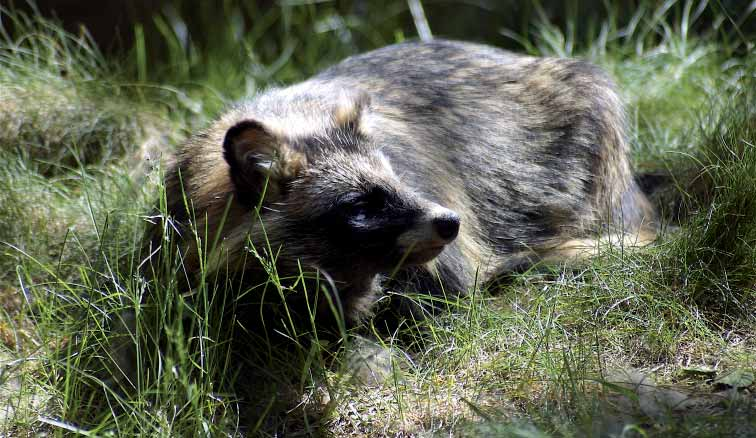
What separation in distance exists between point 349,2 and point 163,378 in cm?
516

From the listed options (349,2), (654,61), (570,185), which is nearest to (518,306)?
(570,185)

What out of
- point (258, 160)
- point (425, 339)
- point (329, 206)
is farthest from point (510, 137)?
point (258, 160)

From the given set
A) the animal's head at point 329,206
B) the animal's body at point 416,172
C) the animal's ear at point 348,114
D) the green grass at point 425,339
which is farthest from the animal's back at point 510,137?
the animal's head at point 329,206

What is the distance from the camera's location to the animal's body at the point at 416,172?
3629 millimetres

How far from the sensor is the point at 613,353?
3.62 metres

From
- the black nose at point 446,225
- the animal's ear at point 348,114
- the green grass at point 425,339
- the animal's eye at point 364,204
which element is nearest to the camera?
the green grass at point 425,339

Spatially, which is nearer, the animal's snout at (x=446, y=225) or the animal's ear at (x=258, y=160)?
the animal's snout at (x=446, y=225)

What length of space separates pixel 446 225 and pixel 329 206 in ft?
1.63

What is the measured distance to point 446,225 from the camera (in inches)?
138

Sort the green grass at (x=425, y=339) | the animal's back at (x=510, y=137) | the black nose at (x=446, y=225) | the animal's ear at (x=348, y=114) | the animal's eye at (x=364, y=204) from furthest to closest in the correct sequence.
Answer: the animal's back at (x=510, y=137)
the animal's ear at (x=348, y=114)
the animal's eye at (x=364, y=204)
the black nose at (x=446, y=225)
the green grass at (x=425, y=339)

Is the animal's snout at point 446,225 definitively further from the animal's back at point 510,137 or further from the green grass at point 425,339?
the animal's back at point 510,137

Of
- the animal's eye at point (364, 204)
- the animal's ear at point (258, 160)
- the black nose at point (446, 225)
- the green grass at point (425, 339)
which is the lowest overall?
the green grass at point (425, 339)

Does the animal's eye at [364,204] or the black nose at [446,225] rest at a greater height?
the animal's eye at [364,204]

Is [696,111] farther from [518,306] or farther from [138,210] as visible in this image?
[138,210]
